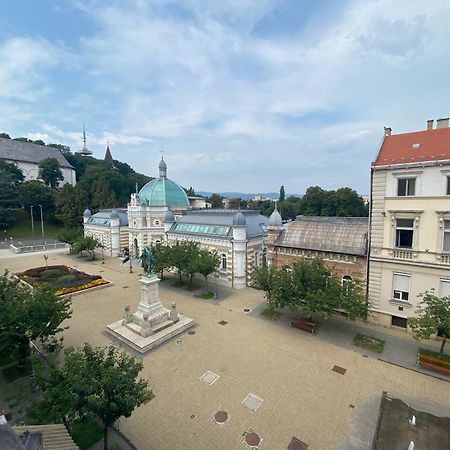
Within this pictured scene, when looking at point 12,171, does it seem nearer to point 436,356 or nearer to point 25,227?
point 25,227

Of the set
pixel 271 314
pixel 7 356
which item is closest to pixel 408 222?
pixel 271 314

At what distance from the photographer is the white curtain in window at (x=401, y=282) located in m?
20.8

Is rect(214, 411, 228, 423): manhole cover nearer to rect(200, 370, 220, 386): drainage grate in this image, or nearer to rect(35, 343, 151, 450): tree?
rect(200, 370, 220, 386): drainage grate

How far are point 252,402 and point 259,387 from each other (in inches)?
47.7

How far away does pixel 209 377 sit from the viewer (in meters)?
16.3

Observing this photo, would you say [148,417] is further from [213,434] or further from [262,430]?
[262,430]

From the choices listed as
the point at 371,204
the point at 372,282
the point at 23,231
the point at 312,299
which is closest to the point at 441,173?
the point at 371,204

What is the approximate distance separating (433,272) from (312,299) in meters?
8.94

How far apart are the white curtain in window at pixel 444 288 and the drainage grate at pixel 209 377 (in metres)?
17.0

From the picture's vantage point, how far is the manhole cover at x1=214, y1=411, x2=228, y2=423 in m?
13.1

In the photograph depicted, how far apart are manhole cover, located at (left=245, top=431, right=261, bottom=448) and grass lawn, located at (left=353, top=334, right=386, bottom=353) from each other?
11.4 m

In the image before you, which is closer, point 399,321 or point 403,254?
point 403,254

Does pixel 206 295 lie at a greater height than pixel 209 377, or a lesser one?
greater

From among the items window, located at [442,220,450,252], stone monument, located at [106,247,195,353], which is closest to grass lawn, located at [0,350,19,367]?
stone monument, located at [106,247,195,353]
